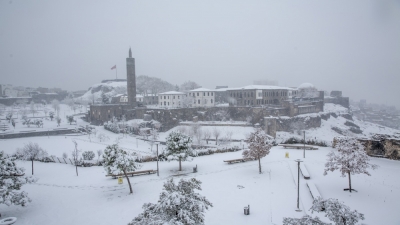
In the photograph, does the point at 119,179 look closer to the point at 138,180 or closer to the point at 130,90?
the point at 138,180

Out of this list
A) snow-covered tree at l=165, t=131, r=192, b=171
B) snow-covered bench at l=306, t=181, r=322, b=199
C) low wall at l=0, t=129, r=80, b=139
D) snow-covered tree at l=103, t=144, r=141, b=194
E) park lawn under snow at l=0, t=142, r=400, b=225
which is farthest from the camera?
low wall at l=0, t=129, r=80, b=139

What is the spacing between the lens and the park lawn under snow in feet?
35.0

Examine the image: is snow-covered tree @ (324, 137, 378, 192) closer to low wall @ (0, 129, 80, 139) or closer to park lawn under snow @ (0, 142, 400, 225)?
park lawn under snow @ (0, 142, 400, 225)

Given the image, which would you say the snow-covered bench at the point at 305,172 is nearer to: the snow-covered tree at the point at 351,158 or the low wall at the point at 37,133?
the snow-covered tree at the point at 351,158

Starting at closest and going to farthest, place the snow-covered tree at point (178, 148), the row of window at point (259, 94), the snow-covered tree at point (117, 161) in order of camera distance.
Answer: the snow-covered tree at point (117, 161) → the snow-covered tree at point (178, 148) → the row of window at point (259, 94)

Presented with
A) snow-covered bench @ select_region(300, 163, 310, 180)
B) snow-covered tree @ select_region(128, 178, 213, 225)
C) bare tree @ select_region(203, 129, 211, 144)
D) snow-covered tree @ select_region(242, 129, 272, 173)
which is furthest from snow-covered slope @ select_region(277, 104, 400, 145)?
snow-covered tree @ select_region(128, 178, 213, 225)

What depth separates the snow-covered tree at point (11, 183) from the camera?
1077 centimetres

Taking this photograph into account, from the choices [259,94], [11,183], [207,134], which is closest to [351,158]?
[11,183]

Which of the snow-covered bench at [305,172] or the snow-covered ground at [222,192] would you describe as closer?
the snow-covered ground at [222,192]

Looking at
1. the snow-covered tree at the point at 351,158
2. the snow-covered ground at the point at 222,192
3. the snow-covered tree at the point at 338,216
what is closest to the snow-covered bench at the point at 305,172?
the snow-covered ground at the point at 222,192

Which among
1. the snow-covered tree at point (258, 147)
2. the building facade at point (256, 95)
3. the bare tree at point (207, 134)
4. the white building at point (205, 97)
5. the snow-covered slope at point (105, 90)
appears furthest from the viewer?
the snow-covered slope at point (105, 90)

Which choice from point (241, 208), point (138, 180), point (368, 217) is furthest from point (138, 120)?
point (368, 217)

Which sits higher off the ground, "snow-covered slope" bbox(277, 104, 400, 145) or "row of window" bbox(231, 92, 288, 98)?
"row of window" bbox(231, 92, 288, 98)

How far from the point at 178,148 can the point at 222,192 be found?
4.81m
